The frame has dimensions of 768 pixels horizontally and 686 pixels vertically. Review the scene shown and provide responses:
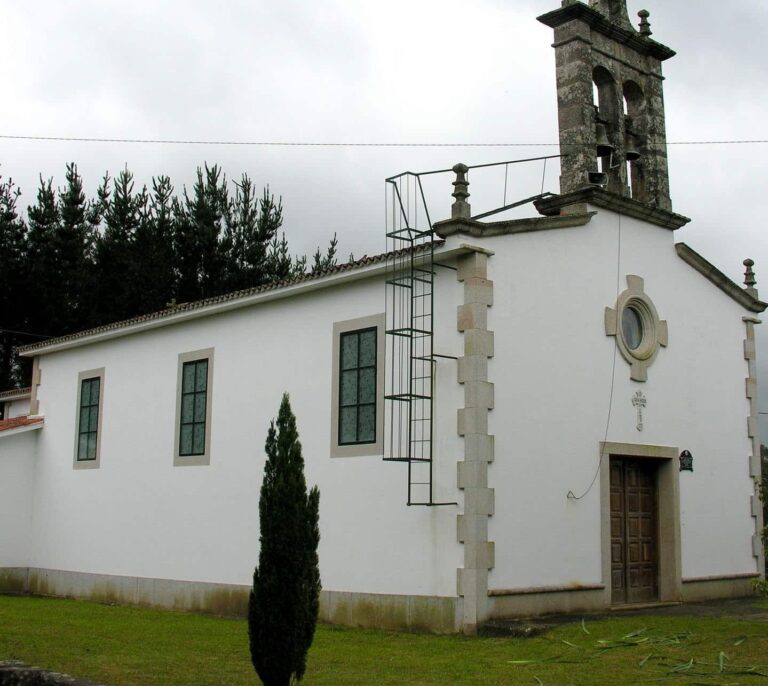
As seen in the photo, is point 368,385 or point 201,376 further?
point 201,376

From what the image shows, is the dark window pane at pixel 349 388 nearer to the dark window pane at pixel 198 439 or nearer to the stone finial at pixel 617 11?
the dark window pane at pixel 198 439

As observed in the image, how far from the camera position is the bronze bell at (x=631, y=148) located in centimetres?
1542

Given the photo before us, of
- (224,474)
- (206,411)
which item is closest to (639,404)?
(224,474)

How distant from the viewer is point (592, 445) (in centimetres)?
1381

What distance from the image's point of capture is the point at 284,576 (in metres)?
8.18

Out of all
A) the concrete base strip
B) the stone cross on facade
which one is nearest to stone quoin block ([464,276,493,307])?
the stone cross on facade

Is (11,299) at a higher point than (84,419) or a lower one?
higher

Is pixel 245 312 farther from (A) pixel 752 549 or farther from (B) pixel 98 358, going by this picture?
(A) pixel 752 549

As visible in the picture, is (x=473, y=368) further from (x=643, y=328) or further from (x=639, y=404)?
(x=643, y=328)

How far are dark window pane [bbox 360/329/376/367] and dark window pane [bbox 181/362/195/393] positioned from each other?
4.07 meters

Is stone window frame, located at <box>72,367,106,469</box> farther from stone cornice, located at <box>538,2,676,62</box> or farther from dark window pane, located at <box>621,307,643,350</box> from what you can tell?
stone cornice, located at <box>538,2,676,62</box>

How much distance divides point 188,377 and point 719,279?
8.53m

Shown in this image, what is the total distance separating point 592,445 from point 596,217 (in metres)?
3.12

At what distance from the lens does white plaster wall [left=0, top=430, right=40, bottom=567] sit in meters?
19.7
